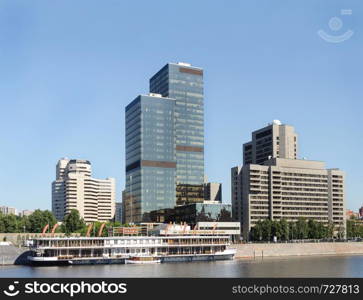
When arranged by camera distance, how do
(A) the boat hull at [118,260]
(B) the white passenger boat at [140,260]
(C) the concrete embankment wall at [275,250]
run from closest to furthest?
(A) the boat hull at [118,260], (B) the white passenger boat at [140,260], (C) the concrete embankment wall at [275,250]

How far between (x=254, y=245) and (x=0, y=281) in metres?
140

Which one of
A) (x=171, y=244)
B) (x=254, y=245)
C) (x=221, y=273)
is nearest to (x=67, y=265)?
(x=171, y=244)

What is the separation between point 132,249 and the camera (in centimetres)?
14375

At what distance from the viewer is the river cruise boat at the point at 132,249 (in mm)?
134625

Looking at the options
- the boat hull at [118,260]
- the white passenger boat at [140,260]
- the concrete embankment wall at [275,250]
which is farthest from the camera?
the concrete embankment wall at [275,250]

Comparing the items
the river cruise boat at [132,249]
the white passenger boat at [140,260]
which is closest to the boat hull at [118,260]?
the river cruise boat at [132,249]

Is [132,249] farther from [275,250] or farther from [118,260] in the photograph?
[275,250]

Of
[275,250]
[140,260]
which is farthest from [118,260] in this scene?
[275,250]

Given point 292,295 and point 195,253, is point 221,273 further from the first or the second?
point 292,295

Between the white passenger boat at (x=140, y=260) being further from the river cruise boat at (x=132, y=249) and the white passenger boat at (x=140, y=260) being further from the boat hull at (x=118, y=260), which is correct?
the boat hull at (x=118, y=260)

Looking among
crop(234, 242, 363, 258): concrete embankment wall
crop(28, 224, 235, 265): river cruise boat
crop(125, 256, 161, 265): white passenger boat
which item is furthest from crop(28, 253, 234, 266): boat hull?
crop(234, 242, 363, 258): concrete embankment wall

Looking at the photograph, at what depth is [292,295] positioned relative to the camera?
4609 centimetres

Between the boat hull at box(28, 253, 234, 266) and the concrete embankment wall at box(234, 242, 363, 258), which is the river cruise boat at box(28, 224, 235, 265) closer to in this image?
the boat hull at box(28, 253, 234, 266)

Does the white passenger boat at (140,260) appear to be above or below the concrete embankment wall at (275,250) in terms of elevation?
above
